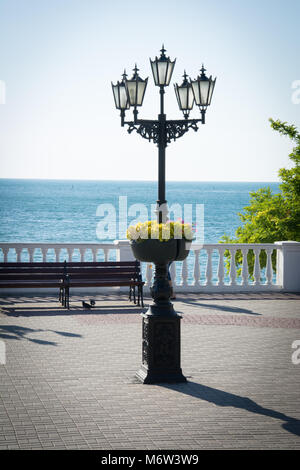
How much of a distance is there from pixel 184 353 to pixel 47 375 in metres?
2.49

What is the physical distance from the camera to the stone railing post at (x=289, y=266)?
61.9 ft

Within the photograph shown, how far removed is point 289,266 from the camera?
747 inches

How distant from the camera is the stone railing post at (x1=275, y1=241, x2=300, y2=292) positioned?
1886 centimetres

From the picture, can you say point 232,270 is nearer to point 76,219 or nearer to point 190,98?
point 190,98

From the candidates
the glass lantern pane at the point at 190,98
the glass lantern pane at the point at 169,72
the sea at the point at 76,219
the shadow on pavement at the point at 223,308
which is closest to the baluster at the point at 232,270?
the shadow on pavement at the point at 223,308

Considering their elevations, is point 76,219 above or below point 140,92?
below

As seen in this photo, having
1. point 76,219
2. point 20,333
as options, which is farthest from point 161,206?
point 76,219

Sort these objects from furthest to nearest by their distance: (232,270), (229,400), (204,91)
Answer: (232,270)
(204,91)
(229,400)

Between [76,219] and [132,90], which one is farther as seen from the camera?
[76,219]

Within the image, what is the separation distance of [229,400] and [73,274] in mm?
8609

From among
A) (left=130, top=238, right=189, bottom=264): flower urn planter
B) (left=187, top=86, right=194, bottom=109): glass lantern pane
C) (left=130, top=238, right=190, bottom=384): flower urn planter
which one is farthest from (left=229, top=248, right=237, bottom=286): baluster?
(left=130, top=238, right=189, bottom=264): flower urn planter

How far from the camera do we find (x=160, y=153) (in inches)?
485

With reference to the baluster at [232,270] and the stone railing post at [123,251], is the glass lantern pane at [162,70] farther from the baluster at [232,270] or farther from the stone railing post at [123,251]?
the baluster at [232,270]

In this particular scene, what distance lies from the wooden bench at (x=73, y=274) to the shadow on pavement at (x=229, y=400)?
6849mm
